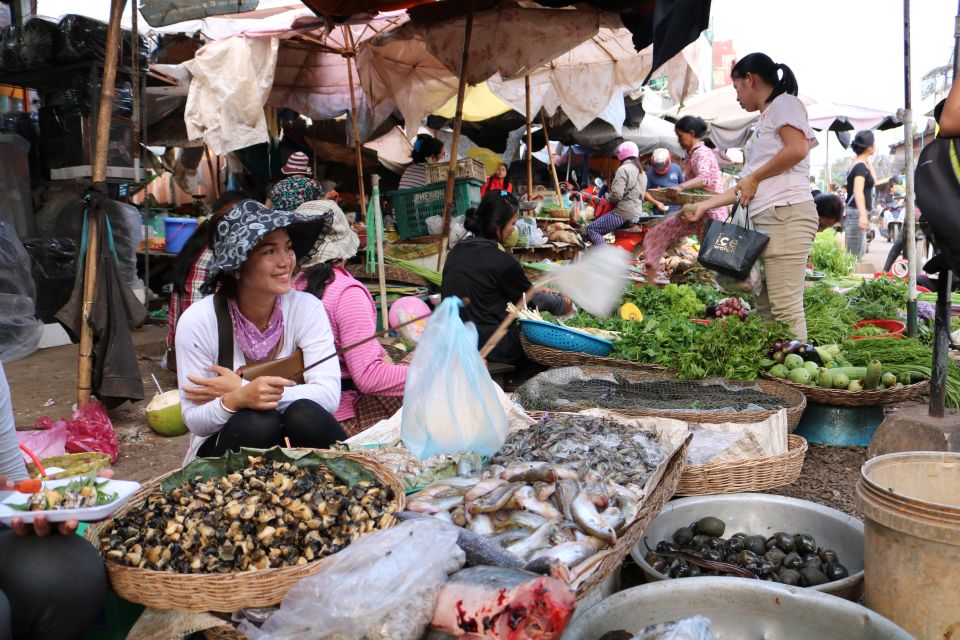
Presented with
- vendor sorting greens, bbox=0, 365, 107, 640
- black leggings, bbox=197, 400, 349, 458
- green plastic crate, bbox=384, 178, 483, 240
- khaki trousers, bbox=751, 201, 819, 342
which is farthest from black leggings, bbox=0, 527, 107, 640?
green plastic crate, bbox=384, 178, 483, 240

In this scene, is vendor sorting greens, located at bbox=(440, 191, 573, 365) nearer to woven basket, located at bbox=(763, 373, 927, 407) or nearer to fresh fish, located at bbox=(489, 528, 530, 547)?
woven basket, located at bbox=(763, 373, 927, 407)

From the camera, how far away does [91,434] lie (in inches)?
176

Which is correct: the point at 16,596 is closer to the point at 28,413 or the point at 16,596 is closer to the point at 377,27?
the point at 28,413

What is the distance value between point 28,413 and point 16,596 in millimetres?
3905

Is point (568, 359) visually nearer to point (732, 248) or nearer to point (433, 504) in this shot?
point (732, 248)

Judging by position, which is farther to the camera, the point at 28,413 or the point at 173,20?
the point at 173,20

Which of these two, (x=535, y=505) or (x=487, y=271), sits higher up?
(x=487, y=271)

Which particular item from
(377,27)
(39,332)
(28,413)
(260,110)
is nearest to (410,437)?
(28,413)

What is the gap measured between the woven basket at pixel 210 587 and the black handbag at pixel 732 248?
356 centimetres

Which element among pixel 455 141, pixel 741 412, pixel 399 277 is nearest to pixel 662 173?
pixel 455 141

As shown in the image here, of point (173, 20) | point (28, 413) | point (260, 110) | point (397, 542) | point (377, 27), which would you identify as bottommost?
point (28, 413)

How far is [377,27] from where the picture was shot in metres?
8.75

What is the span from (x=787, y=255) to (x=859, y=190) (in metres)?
7.54

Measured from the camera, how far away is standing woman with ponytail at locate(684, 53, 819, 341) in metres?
4.58
